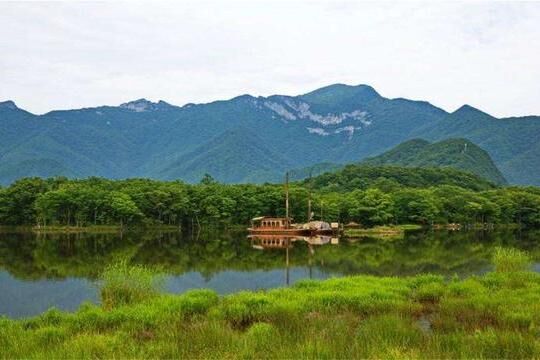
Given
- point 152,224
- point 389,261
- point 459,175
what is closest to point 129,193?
point 152,224

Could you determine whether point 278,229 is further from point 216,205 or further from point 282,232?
point 216,205

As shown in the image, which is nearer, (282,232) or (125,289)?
(125,289)

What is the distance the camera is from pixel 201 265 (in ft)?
116

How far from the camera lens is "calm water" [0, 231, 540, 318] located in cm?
2517

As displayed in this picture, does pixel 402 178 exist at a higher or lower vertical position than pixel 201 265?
higher

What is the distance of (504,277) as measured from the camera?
21.3m

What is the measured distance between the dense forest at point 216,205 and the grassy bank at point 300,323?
64.2 metres

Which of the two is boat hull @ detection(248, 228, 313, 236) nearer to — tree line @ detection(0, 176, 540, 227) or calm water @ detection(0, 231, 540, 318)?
tree line @ detection(0, 176, 540, 227)

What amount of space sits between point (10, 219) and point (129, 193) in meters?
18.5

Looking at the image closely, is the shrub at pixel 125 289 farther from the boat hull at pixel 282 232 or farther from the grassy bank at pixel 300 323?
the boat hull at pixel 282 232

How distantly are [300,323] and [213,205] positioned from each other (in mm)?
72314

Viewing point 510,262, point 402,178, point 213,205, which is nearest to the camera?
point 510,262

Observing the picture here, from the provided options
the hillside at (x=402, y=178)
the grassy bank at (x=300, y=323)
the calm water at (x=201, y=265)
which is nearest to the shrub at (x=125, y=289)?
the grassy bank at (x=300, y=323)

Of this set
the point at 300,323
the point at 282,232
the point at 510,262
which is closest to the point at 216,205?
the point at 282,232
